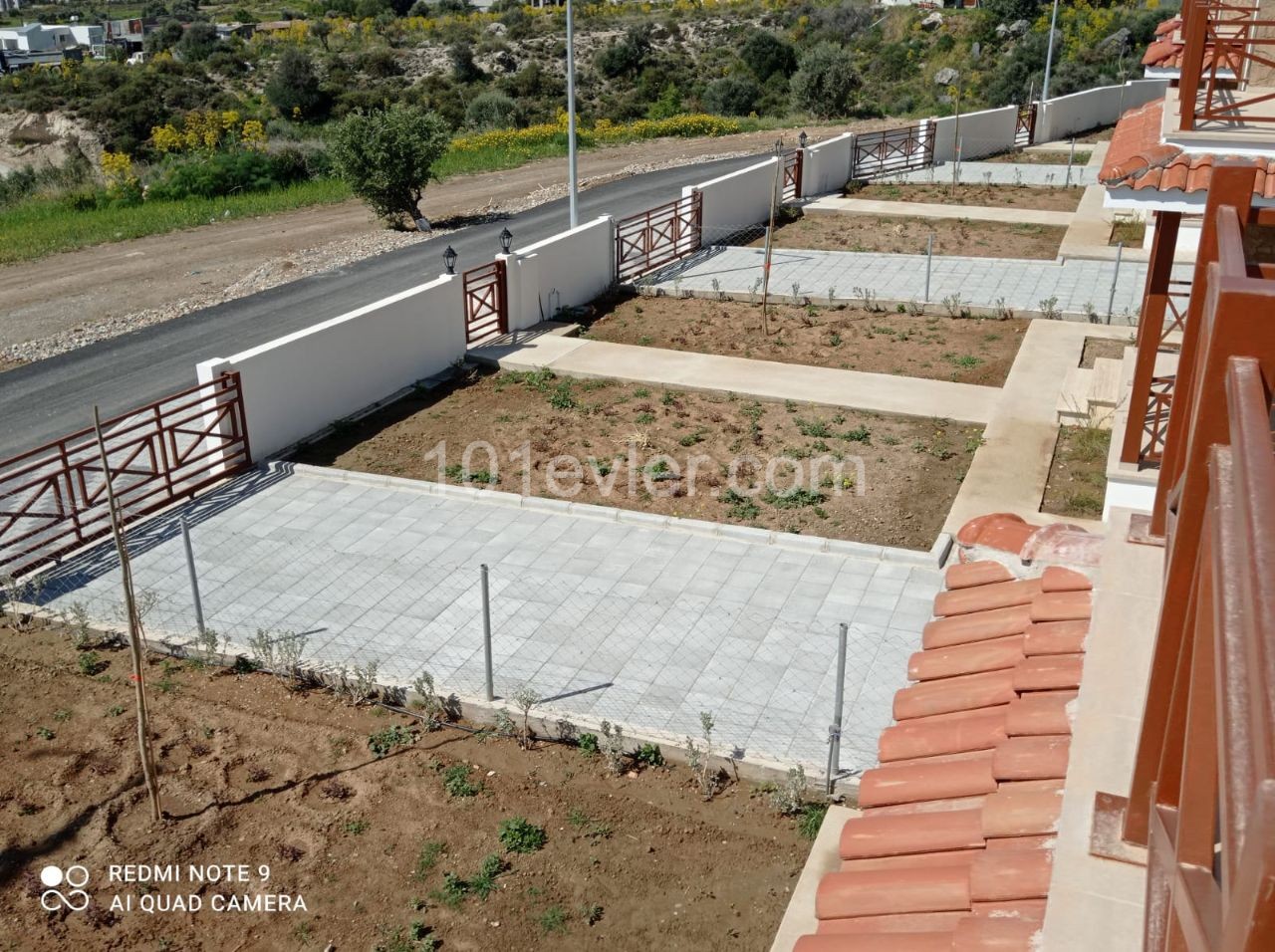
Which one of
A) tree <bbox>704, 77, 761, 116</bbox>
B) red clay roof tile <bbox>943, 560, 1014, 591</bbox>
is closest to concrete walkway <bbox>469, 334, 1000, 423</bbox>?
red clay roof tile <bbox>943, 560, 1014, 591</bbox>

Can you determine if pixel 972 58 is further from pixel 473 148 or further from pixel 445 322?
pixel 445 322

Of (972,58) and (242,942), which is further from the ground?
(972,58)

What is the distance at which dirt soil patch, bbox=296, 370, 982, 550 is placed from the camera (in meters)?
12.0

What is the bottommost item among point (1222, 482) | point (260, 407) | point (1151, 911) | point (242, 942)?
point (242, 942)

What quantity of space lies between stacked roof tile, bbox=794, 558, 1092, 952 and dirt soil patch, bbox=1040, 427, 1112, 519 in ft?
17.8

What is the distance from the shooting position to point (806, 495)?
12133 mm

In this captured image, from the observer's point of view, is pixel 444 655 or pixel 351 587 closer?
pixel 444 655

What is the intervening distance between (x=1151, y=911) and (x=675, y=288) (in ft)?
57.2

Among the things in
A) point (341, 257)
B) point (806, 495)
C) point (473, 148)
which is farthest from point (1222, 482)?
point (473, 148)

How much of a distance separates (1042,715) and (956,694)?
0.80 meters

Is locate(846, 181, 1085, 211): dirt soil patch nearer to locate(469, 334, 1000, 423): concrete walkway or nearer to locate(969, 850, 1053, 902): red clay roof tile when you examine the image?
locate(469, 334, 1000, 423): concrete walkway

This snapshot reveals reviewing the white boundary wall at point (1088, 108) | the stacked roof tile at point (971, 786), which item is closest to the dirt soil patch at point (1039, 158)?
the white boundary wall at point (1088, 108)

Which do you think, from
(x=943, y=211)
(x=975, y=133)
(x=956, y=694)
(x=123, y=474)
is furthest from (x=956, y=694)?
(x=975, y=133)

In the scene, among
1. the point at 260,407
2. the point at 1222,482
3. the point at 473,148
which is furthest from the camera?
the point at 473,148
